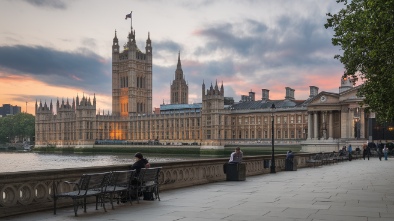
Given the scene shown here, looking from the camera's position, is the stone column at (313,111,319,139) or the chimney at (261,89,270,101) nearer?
the stone column at (313,111,319,139)

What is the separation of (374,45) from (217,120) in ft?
396

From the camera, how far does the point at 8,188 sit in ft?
40.8

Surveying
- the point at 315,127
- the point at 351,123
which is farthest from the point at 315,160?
the point at 315,127

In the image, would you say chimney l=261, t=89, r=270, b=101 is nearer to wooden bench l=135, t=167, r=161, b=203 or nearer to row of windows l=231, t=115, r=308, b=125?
row of windows l=231, t=115, r=308, b=125

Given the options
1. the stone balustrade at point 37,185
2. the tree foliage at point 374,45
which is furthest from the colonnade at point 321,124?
the stone balustrade at point 37,185

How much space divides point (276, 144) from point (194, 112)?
4399 cm

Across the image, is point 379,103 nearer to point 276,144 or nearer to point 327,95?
point 327,95

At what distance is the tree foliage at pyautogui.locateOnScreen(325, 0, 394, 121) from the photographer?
22188 millimetres


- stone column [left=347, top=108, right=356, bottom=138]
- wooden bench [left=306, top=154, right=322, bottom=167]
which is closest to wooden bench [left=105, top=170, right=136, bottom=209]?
wooden bench [left=306, top=154, right=322, bottom=167]

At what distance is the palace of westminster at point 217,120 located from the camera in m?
99.7

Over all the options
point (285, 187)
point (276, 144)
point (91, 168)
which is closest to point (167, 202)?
point (91, 168)

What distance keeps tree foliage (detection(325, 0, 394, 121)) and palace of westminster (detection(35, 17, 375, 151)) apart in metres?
48.1

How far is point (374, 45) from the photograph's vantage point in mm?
23375

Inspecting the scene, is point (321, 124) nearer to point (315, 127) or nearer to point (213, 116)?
point (315, 127)
